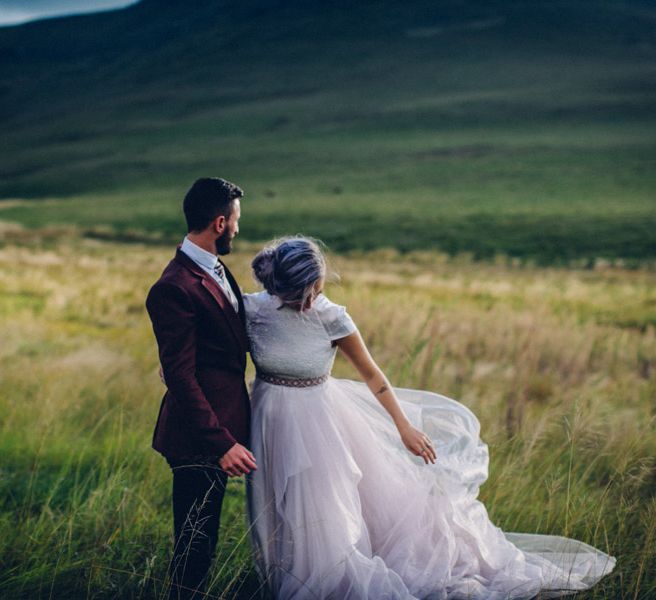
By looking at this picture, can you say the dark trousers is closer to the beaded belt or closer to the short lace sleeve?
the beaded belt

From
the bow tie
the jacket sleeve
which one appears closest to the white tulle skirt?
the jacket sleeve

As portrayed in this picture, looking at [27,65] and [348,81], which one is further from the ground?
[27,65]

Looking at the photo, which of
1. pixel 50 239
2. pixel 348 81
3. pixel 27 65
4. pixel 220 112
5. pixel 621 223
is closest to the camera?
pixel 50 239

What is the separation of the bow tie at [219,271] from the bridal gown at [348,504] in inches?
6.8

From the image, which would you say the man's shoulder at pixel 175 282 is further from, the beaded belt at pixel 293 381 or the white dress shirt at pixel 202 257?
the beaded belt at pixel 293 381

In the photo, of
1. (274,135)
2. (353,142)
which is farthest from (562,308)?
(274,135)

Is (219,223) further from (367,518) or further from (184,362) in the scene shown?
(367,518)

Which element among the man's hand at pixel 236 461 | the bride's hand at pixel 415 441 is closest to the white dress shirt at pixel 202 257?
the man's hand at pixel 236 461

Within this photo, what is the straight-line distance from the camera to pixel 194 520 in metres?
3.19

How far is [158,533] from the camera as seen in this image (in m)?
3.68

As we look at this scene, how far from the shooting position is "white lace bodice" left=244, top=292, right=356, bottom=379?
3242mm

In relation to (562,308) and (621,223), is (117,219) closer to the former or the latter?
(621,223)

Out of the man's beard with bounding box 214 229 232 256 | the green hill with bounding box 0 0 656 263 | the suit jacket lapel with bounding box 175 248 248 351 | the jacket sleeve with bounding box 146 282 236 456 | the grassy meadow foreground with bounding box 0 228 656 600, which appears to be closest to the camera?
the jacket sleeve with bounding box 146 282 236 456

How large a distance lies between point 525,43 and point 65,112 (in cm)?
8694
